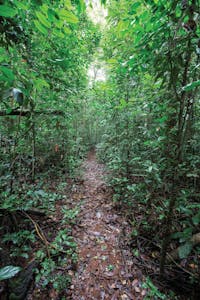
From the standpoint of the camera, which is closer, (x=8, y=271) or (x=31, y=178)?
(x=8, y=271)

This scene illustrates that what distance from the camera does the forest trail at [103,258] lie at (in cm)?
A: 177

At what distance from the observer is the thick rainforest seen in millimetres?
1199

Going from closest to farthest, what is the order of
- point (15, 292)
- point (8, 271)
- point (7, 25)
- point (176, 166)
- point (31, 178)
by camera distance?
→ point (8, 271) < point (7, 25) < point (176, 166) < point (15, 292) < point (31, 178)

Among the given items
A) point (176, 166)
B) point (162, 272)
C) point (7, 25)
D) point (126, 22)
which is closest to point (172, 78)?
point (176, 166)

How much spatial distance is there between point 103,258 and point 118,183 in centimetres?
169

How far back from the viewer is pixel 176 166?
4.66 ft

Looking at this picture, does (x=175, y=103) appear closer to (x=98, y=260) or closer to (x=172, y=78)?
(x=172, y=78)

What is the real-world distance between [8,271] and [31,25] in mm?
2416

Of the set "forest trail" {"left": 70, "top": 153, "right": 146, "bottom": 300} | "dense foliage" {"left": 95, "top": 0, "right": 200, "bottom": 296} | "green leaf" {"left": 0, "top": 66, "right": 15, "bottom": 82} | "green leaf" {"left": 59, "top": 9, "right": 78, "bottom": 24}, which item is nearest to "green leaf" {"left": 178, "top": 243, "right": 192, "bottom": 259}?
"dense foliage" {"left": 95, "top": 0, "right": 200, "bottom": 296}

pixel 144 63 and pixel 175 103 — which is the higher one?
pixel 144 63

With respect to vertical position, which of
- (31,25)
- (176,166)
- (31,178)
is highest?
(31,25)

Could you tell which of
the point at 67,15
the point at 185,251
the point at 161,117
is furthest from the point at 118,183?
the point at 67,15

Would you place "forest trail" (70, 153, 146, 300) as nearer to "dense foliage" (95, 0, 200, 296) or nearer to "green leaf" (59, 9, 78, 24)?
"dense foliage" (95, 0, 200, 296)

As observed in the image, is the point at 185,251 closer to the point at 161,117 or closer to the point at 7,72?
the point at 161,117
